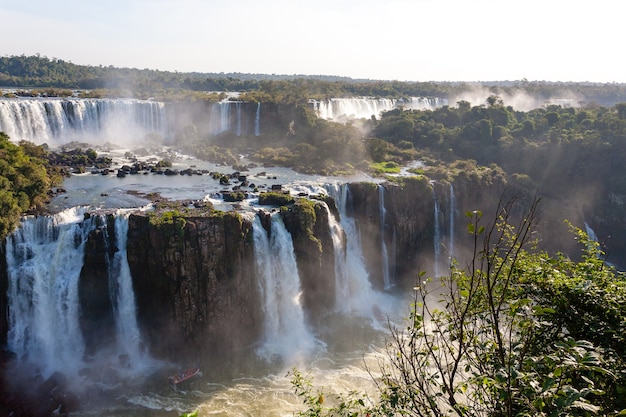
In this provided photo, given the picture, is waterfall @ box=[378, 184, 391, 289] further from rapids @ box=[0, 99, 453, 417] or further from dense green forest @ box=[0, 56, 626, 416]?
dense green forest @ box=[0, 56, 626, 416]

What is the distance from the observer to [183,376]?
64.5 feet

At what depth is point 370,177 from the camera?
3503 centimetres

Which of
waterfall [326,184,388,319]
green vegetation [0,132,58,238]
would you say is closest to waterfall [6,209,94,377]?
green vegetation [0,132,58,238]

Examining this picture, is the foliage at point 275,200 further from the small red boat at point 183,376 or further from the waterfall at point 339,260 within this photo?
the small red boat at point 183,376

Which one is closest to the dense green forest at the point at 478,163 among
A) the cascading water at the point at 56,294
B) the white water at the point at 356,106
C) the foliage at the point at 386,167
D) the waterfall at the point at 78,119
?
the foliage at the point at 386,167

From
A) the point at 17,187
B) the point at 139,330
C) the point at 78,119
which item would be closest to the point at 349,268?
the point at 139,330

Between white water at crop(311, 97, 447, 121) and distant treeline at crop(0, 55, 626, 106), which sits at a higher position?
distant treeline at crop(0, 55, 626, 106)

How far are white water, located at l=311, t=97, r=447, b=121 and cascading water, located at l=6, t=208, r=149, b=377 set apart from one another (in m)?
39.4

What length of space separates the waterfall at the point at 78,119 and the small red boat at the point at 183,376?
1170 inches

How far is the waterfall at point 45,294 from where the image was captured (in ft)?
65.0

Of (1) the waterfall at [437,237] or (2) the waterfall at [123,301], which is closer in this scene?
(2) the waterfall at [123,301]

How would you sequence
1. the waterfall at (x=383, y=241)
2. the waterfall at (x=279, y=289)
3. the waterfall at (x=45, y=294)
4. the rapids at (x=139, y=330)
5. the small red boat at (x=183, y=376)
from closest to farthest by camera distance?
the rapids at (x=139, y=330) → the small red boat at (x=183, y=376) → the waterfall at (x=45, y=294) → the waterfall at (x=279, y=289) → the waterfall at (x=383, y=241)

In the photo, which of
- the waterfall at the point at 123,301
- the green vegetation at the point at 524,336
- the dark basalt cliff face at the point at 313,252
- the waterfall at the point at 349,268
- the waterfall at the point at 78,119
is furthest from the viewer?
the waterfall at the point at 78,119

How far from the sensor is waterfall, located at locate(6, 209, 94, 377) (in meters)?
19.8
